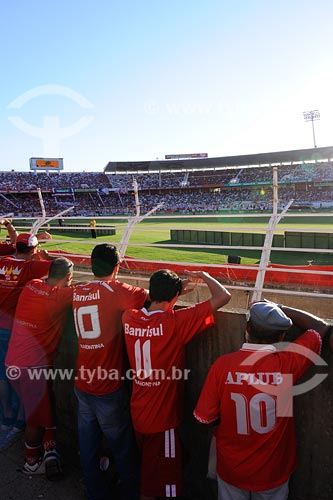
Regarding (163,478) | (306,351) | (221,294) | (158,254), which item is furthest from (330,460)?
(158,254)

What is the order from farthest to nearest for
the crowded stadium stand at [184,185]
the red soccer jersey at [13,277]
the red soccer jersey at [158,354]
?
the crowded stadium stand at [184,185] < the red soccer jersey at [13,277] < the red soccer jersey at [158,354]

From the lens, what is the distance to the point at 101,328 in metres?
2.76

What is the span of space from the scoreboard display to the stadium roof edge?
969cm

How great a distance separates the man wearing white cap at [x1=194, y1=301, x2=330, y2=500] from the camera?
2.04 metres

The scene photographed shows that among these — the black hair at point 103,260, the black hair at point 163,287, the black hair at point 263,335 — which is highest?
the black hair at point 103,260

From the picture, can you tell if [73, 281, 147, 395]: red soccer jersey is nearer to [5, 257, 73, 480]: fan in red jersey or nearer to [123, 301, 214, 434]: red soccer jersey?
[123, 301, 214, 434]: red soccer jersey

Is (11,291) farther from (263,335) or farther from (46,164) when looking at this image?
(46,164)

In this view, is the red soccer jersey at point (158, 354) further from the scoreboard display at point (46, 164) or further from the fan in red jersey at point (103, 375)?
the scoreboard display at point (46, 164)

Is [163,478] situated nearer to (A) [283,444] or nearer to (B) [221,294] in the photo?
(A) [283,444]

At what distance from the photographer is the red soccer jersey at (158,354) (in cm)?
245

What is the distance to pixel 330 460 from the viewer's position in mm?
2455

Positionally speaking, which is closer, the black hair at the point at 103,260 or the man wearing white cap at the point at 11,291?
the black hair at the point at 103,260

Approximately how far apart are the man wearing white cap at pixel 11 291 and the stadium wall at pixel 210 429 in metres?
0.52

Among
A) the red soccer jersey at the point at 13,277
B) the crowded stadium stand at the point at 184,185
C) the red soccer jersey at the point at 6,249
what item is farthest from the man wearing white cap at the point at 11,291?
the crowded stadium stand at the point at 184,185
